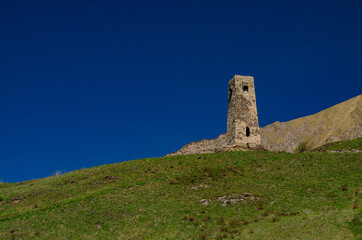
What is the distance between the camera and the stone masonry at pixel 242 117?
53781 mm

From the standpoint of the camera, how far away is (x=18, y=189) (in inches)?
1742

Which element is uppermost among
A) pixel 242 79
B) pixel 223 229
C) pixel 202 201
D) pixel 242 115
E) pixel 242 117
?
pixel 242 79

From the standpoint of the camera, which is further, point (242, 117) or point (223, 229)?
point (242, 117)

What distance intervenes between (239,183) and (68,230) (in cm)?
1860

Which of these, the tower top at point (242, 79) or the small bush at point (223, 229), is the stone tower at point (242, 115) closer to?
the tower top at point (242, 79)

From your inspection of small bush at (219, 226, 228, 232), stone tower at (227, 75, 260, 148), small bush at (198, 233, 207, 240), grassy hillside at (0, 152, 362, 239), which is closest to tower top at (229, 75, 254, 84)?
stone tower at (227, 75, 260, 148)

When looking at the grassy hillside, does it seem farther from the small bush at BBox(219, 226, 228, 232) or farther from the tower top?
the tower top

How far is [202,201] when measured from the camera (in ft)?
105

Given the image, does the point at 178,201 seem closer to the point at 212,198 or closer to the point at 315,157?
the point at 212,198

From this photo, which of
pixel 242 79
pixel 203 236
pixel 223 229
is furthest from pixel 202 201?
pixel 242 79

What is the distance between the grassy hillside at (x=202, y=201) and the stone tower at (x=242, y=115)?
24.5 ft

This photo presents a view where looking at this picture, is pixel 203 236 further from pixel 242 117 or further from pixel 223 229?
pixel 242 117

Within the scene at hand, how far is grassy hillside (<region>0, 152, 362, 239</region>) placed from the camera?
25.3m

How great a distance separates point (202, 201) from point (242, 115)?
25.7m
